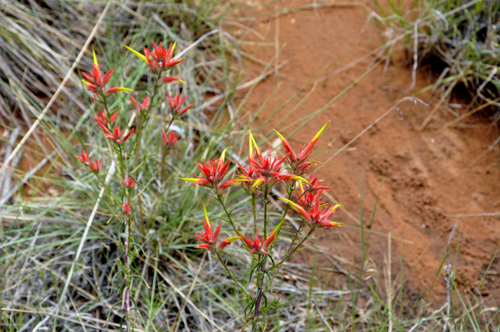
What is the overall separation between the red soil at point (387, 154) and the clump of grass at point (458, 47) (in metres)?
Answer: 0.11

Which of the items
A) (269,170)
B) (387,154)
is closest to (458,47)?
(387,154)

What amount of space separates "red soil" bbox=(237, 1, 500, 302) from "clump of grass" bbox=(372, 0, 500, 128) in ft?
0.36

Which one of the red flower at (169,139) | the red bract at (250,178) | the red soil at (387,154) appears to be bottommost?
the red soil at (387,154)

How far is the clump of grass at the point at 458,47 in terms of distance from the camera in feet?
9.32

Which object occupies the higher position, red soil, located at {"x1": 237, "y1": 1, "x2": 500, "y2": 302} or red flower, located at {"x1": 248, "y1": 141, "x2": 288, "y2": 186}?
red flower, located at {"x1": 248, "y1": 141, "x2": 288, "y2": 186}

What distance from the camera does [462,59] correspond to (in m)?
2.97

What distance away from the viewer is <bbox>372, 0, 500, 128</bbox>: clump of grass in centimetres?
284

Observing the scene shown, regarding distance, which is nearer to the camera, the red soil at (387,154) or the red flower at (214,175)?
the red flower at (214,175)

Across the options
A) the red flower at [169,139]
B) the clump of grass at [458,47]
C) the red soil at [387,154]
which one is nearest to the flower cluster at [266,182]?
the red flower at [169,139]

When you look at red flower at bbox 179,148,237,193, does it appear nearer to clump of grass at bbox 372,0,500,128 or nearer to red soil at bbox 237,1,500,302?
red soil at bbox 237,1,500,302

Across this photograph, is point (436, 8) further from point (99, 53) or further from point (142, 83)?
point (99, 53)

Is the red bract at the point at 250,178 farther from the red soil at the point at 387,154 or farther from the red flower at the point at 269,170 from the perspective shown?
the red soil at the point at 387,154

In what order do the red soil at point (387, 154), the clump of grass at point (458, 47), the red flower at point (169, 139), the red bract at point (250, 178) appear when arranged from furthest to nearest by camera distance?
1. the clump of grass at point (458, 47)
2. the red soil at point (387, 154)
3. the red flower at point (169, 139)
4. the red bract at point (250, 178)

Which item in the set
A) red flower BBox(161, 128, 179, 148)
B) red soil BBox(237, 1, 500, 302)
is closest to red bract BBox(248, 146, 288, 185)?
red flower BBox(161, 128, 179, 148)
